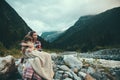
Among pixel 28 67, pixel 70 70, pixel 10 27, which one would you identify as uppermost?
pixel 10 27

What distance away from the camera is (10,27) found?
101062 millimetres

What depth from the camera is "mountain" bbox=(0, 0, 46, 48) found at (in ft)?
283

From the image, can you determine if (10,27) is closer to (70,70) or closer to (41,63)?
(70,70)

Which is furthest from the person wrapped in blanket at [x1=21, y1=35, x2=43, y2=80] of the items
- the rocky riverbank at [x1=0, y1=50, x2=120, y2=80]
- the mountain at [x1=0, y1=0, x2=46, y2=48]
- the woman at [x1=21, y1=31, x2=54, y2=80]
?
the mountain at [x1=0, y1=0, x2=46, y2=48]

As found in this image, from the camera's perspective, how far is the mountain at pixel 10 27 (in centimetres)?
8619

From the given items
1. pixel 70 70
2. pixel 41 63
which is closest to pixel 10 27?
pixel 70 70

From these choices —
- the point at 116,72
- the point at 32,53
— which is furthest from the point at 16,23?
the point at 32,53

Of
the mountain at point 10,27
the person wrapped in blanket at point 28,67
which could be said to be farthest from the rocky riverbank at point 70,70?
the mountain at point 10,27

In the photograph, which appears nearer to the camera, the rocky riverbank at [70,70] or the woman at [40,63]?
the woman at [40,63]

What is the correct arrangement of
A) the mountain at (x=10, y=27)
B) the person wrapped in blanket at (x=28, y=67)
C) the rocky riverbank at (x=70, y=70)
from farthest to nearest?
the mountain at (x=10, y=27) < the rocky riverbank at (x=70, y=70) < the person wrapped in blanket at (x=28, y=67)

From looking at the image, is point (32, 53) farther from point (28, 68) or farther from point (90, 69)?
point (90, 69)

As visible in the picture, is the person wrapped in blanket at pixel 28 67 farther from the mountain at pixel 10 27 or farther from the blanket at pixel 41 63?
the mountain at pixel 10 27

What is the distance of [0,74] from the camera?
33.1 ft

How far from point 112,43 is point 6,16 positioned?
3544 cm
